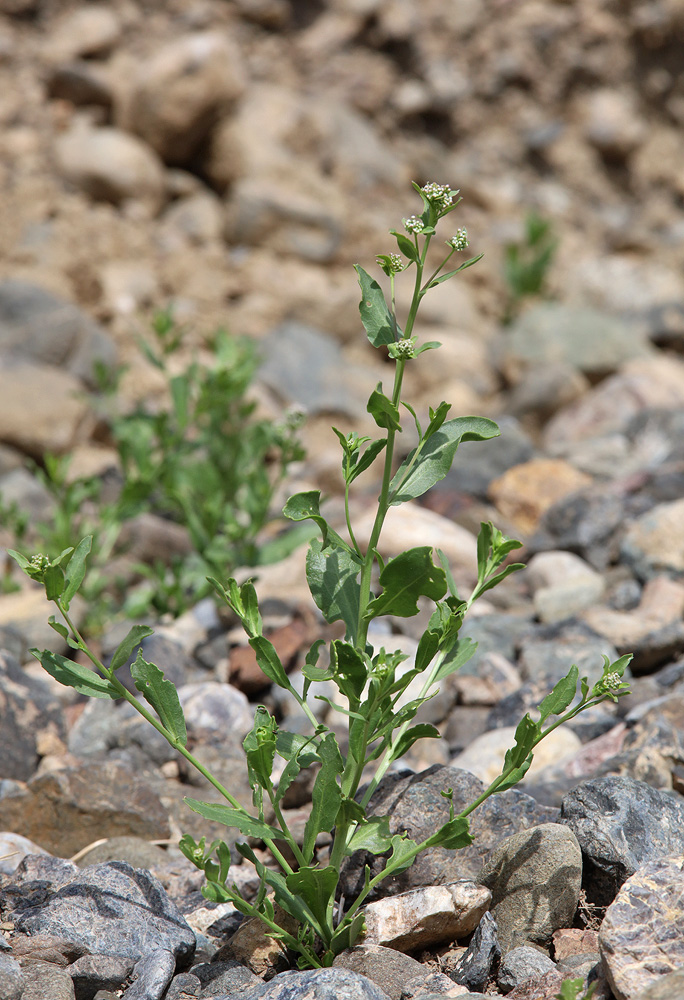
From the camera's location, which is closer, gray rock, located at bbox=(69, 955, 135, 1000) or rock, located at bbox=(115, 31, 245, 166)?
gray rock, located at bbox=(69, 955, 135, 1000)

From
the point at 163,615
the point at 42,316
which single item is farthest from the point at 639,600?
the point at 42,316

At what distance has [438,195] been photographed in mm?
1563

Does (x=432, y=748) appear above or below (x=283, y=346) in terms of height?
below

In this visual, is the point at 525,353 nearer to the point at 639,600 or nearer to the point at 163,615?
the point at 639,600

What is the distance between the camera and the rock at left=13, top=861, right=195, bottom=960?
172 centimetres

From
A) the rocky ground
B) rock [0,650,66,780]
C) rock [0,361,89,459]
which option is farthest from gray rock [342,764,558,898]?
rock [0,361,89,459]

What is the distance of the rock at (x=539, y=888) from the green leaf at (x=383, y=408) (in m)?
0.88

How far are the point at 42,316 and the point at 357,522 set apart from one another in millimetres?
3062

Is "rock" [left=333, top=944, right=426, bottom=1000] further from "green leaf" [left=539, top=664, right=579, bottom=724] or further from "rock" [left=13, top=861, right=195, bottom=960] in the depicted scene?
"green leaf" [left=539, top=664, right=579, bottom=724]

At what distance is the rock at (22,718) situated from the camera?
264 cm

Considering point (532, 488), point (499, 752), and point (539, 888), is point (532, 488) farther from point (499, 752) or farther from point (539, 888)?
point (539, 888)

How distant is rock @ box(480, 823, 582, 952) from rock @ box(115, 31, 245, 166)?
790cm

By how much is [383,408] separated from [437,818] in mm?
902

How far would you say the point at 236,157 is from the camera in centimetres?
833
